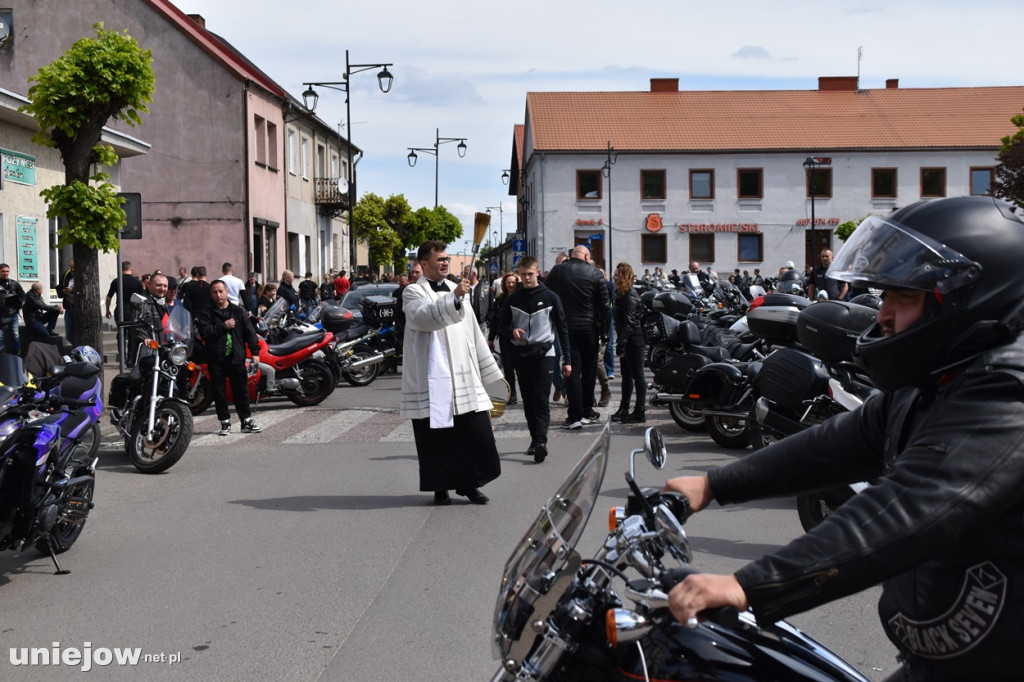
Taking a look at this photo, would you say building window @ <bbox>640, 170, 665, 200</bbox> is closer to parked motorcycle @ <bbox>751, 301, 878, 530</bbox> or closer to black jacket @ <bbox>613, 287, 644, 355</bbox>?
black jacket @ <bbox>613, 287, 644, 355</bbox>

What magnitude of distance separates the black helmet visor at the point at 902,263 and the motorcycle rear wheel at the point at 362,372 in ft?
47.8

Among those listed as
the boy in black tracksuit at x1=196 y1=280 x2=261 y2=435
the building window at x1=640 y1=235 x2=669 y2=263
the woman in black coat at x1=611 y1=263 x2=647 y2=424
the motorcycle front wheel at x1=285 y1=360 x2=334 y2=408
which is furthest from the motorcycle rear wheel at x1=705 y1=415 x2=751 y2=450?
the building window at x1=640 y1=235 x2=669 y2=263

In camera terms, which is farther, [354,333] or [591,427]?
[354,333]

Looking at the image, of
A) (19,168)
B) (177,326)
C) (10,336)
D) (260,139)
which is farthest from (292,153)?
(177,326)

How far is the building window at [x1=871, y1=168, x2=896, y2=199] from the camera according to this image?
52219 mm

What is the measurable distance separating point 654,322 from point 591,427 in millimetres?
3476

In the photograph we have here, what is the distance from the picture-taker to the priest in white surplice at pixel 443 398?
7246 mm

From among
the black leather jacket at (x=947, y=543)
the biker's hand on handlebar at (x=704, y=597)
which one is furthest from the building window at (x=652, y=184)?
the biker's hand on handlebar at (x=704, y=597)

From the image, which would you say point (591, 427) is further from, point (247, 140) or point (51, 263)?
point (247, 140)

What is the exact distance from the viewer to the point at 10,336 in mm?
15648

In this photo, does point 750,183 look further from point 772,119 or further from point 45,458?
point 45,458

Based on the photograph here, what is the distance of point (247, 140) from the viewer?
111ft

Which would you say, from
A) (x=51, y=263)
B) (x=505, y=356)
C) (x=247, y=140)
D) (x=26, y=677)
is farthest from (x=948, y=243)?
(x=247, y=140)

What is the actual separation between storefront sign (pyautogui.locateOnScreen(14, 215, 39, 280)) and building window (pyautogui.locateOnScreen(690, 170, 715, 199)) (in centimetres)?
3897
